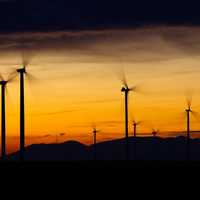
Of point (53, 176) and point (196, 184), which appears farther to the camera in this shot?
point (53, 176)

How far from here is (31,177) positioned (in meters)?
79.6

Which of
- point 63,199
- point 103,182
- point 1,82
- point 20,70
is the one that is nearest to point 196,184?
point 103,182

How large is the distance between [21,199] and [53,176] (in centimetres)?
1742

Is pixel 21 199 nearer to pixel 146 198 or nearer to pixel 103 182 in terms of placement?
pixel 146 198

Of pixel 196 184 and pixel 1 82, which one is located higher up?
pixel 1 82

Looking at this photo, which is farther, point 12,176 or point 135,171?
point 135,171

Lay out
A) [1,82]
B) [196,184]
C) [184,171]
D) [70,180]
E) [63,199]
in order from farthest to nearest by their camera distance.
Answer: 1. [1,82]
2. [184,171]
3. [70,180]
4. [196,184]
5. [63,199]

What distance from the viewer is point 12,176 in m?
80.1

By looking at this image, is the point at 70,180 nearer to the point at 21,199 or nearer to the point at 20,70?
the point at 21,199

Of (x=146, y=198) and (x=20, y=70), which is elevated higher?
(x=20, y=70)

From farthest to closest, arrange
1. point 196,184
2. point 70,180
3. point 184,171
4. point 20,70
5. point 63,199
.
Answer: point 20,70
point 184,171
point 70,180
point 196,184
point 63,199

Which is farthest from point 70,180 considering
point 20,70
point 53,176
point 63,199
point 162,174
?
point 20,70

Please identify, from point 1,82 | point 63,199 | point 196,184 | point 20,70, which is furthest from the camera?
point 1,82

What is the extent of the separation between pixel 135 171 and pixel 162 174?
3.79m
